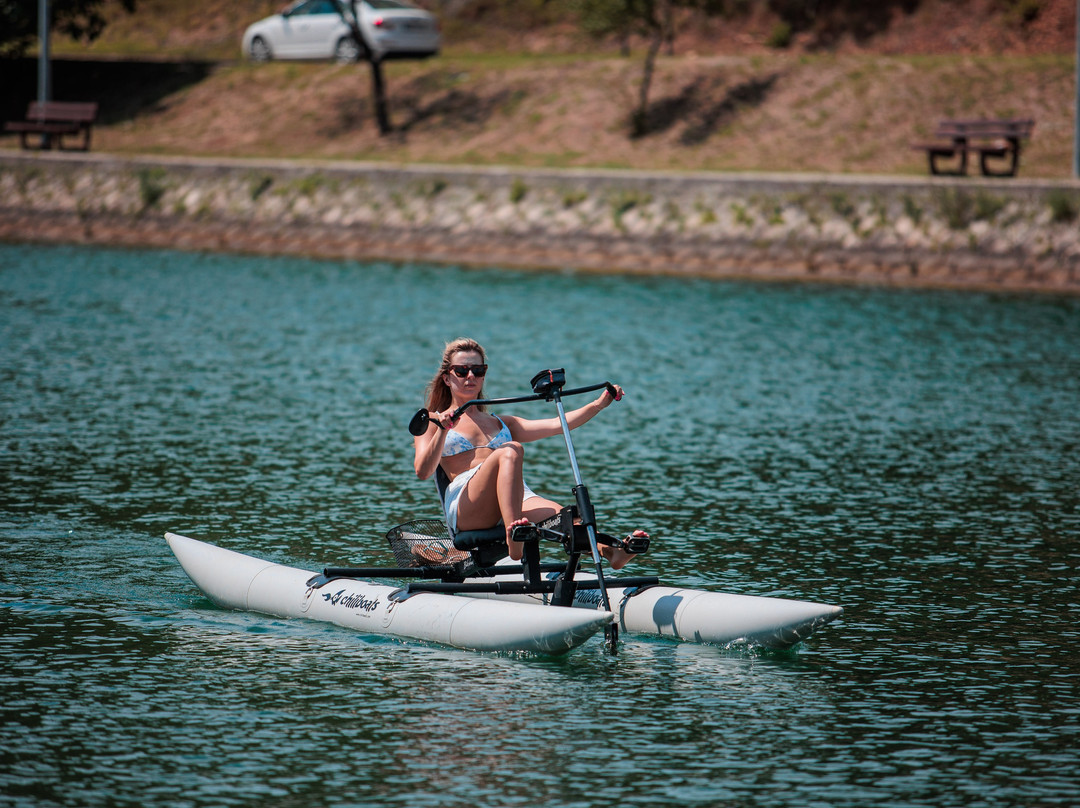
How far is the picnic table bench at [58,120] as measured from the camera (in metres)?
37.0

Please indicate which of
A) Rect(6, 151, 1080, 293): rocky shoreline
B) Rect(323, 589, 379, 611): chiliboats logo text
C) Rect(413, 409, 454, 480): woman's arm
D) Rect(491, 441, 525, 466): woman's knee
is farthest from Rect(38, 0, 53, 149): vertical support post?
Rect(491, 441, 525, 466): woman's knee

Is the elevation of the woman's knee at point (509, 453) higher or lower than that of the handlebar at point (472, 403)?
lower

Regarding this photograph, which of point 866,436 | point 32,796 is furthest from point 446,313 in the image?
point 32,796

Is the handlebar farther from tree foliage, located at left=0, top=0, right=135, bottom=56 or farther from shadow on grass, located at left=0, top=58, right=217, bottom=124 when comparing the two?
tree foliage, located at left=0, top=0, right=135, bottom=56

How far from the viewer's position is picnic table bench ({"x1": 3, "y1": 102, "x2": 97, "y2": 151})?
121ft

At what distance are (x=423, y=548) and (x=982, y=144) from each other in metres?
23.9

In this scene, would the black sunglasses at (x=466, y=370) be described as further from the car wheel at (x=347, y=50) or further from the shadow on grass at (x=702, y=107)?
the car wheel at (x=347, y=50)

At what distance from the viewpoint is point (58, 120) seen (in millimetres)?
38031

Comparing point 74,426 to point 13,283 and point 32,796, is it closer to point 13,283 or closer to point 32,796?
point 32,796

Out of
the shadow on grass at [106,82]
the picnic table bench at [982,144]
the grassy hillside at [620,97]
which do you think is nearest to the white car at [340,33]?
the grassy hillside at [620,97]

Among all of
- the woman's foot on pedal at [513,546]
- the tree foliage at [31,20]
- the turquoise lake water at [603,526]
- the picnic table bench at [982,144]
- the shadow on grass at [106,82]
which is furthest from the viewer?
the shadow on grass at [106,82]

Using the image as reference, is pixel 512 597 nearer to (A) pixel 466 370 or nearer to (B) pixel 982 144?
(A) pixel 466 370

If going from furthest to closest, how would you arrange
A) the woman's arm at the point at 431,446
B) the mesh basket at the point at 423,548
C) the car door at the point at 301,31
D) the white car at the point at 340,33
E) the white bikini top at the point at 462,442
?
the car door at the point at 301,31 → the white car at the point at 340,33 → the mesh basket at the point at 423,548 → the white bikini top at the point at 462,442 → the woman's arm at the point at 431,446

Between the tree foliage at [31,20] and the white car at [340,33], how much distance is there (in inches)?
198
